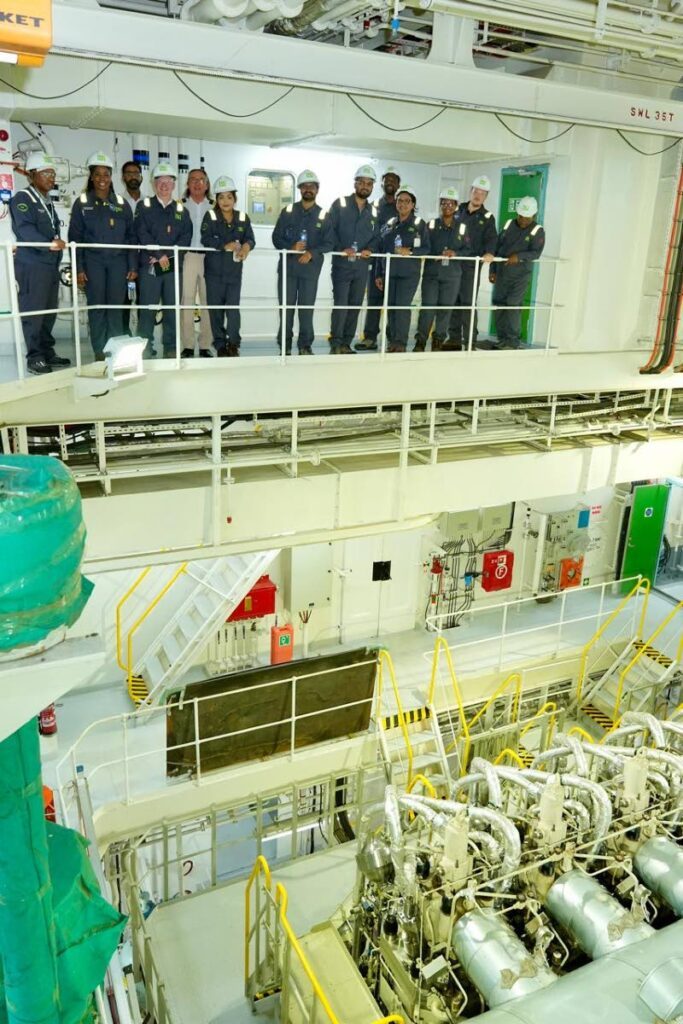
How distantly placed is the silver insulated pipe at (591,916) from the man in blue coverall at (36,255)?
202 inches

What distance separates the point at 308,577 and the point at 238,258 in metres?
4.58

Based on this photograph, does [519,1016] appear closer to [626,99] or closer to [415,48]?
[626,99]

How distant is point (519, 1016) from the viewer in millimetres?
4473

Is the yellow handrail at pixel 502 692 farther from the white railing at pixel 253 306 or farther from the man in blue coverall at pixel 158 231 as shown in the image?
the man in blue coverall at pixel 158 231

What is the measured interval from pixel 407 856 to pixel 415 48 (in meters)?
9.42

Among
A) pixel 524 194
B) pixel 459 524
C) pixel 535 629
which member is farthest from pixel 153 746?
pixel 524 194

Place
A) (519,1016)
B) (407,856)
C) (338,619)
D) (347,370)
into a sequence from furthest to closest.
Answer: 1. (338,619)
2. (347,370)
3. (407,856)
4. (519,1016)

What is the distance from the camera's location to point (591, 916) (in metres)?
5.36

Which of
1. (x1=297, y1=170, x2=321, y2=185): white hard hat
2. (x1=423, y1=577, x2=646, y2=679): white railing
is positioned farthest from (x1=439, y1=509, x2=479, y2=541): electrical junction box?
(x1=297, y1=170, x2=321, y2=185): white hard hat

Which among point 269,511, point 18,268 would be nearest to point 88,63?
point 18,268

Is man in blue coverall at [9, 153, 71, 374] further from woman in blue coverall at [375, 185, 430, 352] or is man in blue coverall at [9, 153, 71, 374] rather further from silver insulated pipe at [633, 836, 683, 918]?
silver insulated pipe at [633, 836, 683, 918]

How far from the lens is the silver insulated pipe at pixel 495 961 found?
16.2 ft

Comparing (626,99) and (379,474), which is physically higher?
(626,99)

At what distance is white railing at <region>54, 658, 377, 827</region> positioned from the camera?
294 inches
